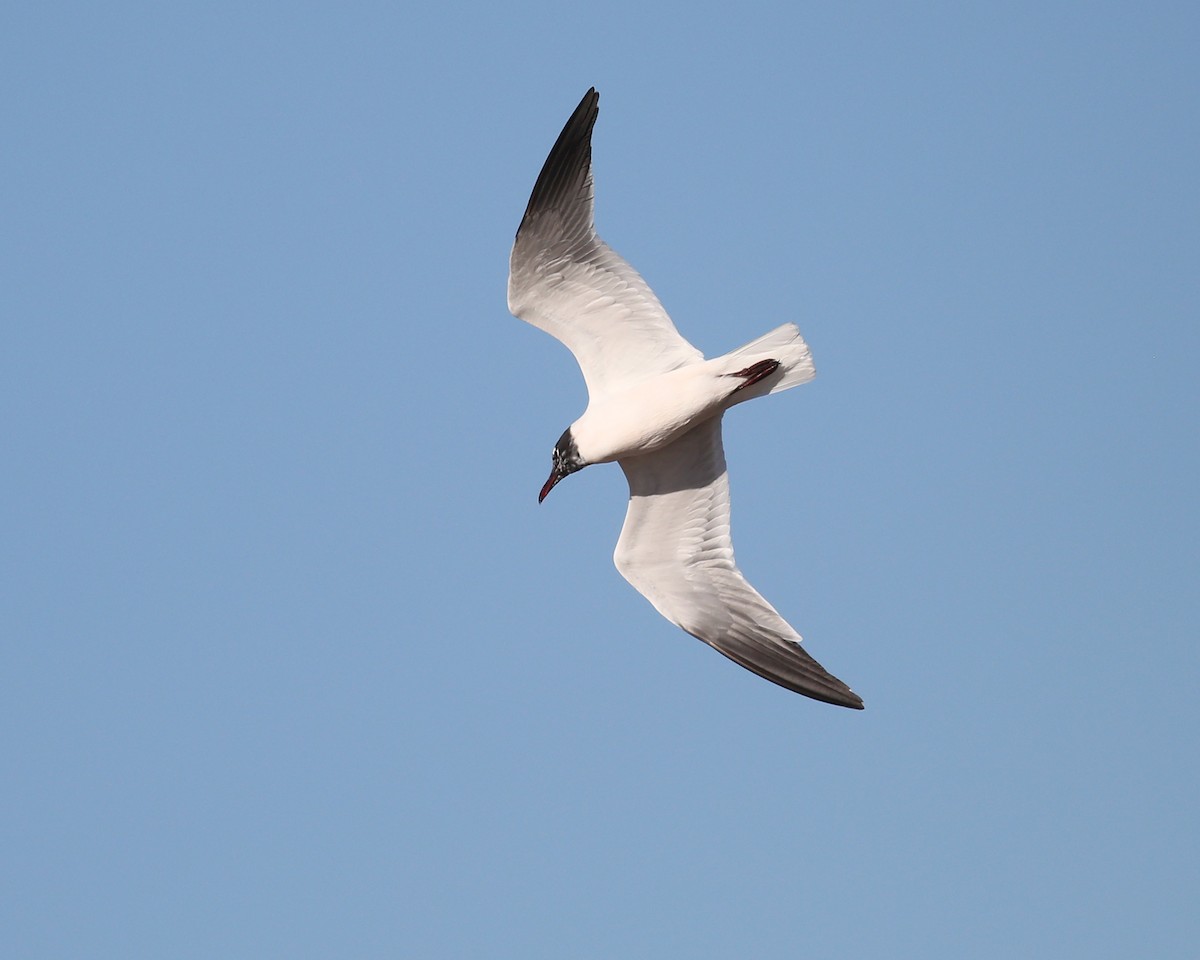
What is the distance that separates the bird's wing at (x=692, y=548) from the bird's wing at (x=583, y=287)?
75 cm

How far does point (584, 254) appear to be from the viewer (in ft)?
37.9

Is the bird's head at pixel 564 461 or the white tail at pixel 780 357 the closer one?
the white tail at pixel 780 357

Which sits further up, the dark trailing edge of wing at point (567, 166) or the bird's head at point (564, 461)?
the dark trailing edge of wing at point (567, 166)

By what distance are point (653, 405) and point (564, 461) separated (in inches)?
44.1

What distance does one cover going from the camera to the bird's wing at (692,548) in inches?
466

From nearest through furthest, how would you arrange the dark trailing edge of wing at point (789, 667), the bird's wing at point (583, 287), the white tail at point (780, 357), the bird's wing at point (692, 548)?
the white tail at point (780, 357) < the dark trailing edge of wing at point (789, 667) < the bird's wing at point (583, 287) < the bird's wing at point (692, 548)

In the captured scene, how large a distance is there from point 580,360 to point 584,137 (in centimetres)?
179

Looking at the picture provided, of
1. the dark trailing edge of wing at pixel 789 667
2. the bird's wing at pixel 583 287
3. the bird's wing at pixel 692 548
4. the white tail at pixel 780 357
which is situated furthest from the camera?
the bird's wing at pixel 692 548

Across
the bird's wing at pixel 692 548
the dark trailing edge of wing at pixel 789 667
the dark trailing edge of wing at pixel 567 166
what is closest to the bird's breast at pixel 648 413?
the bird's wing at pixel 692 548

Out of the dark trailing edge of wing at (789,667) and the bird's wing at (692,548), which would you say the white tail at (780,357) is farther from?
the dark trailing edge of wing at (789,667)

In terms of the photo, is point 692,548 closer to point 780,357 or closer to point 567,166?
point 780,357

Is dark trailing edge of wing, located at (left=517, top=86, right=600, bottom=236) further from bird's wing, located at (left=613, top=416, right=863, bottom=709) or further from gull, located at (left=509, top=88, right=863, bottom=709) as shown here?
bird's wing, located at (left=613, top=416, right=863, bottom=709)

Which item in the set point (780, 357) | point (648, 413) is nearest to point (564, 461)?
point (648, 413)

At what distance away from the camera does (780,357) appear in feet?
36.0
